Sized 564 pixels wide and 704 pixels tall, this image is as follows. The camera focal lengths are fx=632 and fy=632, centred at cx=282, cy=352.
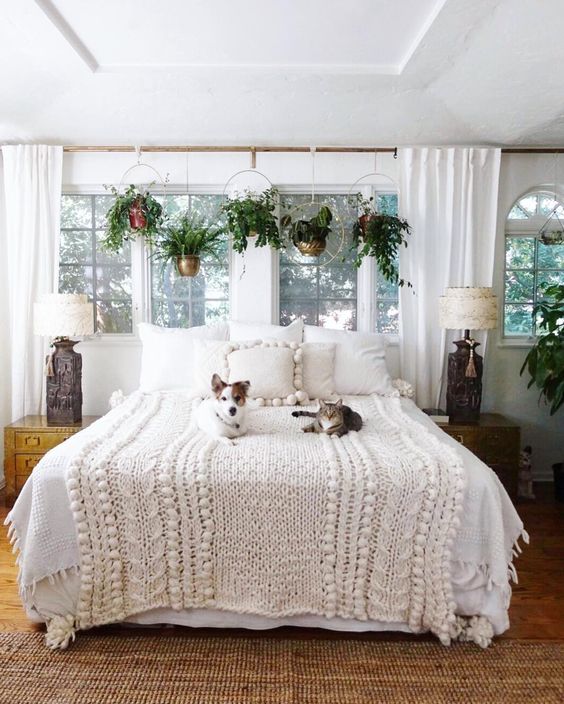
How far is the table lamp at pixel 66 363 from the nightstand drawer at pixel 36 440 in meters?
0.11

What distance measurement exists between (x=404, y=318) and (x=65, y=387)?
2.26 m

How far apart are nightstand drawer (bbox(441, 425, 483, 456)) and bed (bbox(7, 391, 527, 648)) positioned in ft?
4.67

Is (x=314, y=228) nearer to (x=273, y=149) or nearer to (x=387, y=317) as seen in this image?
(x=273, y=149)

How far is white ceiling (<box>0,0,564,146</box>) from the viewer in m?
2.89

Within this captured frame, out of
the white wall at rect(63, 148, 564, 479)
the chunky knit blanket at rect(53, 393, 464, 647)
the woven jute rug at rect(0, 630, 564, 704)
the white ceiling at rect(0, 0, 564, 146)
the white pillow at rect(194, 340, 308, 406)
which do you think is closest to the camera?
the woven jute rug at rect(0, 630, 564, 704)

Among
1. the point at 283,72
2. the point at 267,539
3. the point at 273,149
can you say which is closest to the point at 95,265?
the point at 273,149

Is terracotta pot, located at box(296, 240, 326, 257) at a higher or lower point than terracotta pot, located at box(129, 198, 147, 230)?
lower

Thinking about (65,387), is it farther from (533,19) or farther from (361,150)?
(533,19)

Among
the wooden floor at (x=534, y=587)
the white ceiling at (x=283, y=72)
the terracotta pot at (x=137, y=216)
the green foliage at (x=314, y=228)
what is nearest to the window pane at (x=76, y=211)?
the white ceiling at (x=283, y=72)

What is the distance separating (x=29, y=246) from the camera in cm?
417

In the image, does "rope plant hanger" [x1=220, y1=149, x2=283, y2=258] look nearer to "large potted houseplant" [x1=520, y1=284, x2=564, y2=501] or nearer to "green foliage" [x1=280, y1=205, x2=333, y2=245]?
"green foliage" [x1=280, y1=205, x2=333, y2=245]

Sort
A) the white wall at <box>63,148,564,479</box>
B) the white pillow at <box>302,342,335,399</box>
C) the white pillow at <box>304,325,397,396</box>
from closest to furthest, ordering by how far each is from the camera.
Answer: the white pillow at <box>302,342,335,399</box> → the white pillow at <box>304,325,397,396</box> → the white wall at <box>63,148,564,479</box>

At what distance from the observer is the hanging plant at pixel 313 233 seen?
4.02 m

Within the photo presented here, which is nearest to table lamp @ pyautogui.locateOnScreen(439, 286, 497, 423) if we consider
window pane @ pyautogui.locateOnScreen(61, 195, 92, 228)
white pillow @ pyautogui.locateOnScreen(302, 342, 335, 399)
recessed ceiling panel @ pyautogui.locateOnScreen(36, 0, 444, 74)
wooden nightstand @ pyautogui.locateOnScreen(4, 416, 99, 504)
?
white pillow @ pyautogui.locateOnScreen(302, 342, 335, 399)
